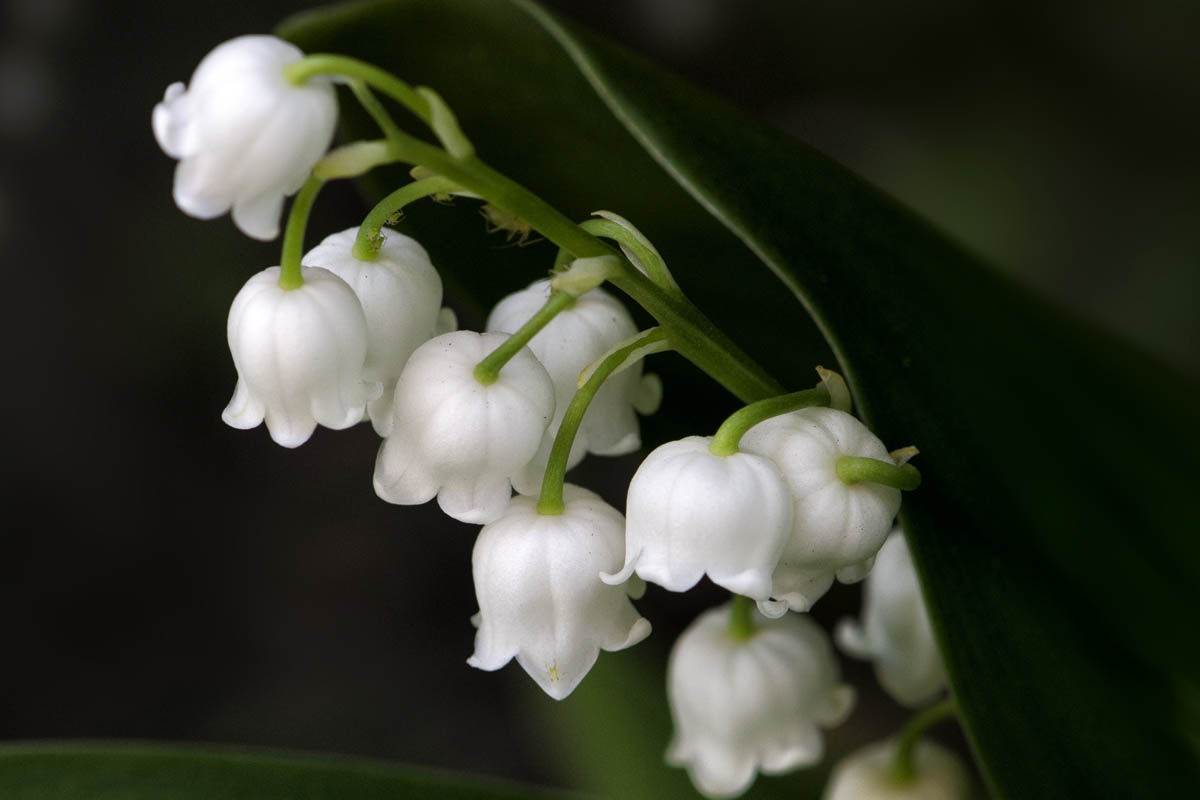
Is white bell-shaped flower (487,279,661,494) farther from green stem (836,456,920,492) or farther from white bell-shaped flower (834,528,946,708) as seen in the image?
white bell-shaped flower (834,528,946,708)

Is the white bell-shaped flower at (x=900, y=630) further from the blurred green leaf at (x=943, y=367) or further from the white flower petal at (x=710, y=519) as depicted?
the white flower petal at (x=710, y=519)

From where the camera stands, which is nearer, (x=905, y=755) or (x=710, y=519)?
(x=710, y=519)

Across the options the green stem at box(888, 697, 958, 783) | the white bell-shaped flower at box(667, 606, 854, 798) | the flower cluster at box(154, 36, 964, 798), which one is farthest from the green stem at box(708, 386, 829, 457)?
the green stem at box(888, 697, 958, 783)

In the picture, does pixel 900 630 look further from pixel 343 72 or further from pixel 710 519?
pixel 343 72

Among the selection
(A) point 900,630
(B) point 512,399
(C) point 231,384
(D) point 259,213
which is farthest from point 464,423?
(C) point 231,384

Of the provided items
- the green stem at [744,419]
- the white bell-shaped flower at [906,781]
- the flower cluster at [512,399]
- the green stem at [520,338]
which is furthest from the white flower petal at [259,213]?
the white bell-shaped flower at [906,781]
